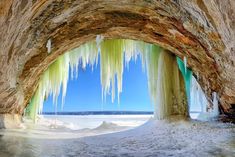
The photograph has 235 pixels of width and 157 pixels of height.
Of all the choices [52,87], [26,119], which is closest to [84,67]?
[52,87]

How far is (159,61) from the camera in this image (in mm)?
3488

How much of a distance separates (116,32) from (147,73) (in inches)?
41.3

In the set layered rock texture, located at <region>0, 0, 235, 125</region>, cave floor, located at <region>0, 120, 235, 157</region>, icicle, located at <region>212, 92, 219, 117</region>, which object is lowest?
cave floor, located at <region>0, 120, 235, 157</region>

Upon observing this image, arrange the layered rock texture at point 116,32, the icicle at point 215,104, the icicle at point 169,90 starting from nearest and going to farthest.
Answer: the layered rock texture at point 116,32, the icicle at point 215,104, the icicle at point 169,90

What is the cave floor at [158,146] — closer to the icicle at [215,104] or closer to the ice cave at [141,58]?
the ice cave at [141,58]

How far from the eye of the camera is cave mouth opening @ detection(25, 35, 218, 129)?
3.35m

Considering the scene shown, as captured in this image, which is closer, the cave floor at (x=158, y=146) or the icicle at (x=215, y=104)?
the cave floor at (x=158, y=146)

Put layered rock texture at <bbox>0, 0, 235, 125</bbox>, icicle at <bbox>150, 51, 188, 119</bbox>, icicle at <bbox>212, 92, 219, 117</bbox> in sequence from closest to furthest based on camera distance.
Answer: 1. layered rock texture at <bbox>0, 0, 235, 125</bbox>
2. icicle at <bbox>212, 92, 219, 117</bbox>
3. icicle at <bbox>150, 51, 188, 119</bbox>

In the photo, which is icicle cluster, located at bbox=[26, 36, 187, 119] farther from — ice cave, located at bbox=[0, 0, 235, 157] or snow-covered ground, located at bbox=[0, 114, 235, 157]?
snow-covered ground, located at bbox=[0, 114, 235, 157]

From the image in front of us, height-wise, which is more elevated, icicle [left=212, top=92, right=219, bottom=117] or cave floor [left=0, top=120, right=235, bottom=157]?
icicle [left=212, top=92, right=219, bottom=117]

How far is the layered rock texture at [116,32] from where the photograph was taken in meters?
1.77

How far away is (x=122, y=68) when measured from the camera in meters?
3.96

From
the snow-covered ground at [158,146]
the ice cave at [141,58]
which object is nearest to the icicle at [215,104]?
the ice cave at [141,58]

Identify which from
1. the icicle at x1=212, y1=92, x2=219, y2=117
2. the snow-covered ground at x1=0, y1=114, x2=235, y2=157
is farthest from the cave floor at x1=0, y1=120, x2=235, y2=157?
the icicle at x1=212, y1=92, x2=219, y2=117
